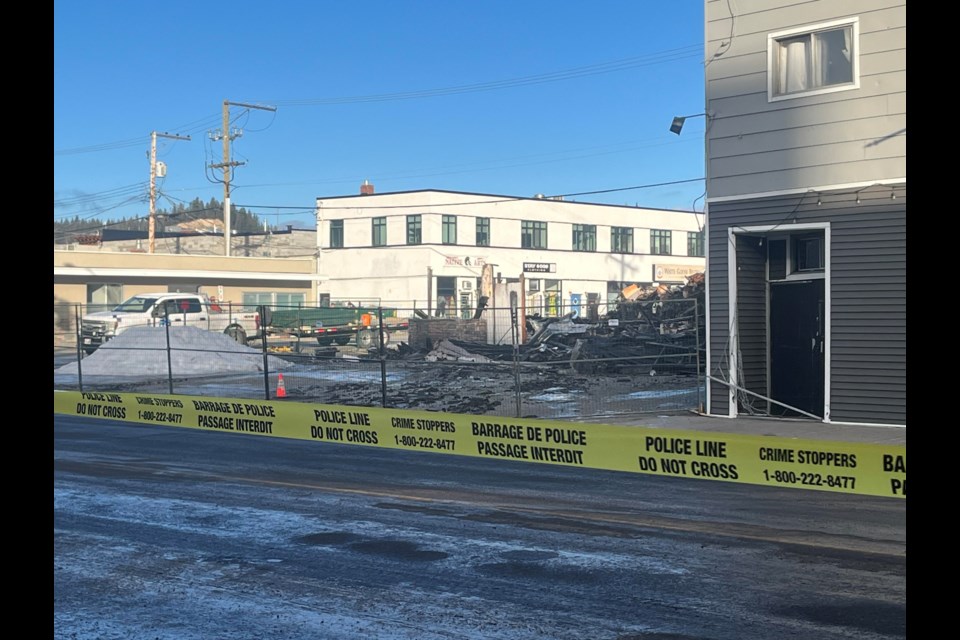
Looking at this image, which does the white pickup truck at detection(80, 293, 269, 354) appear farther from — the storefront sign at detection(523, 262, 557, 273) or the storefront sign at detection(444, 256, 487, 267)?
the storefront sign at detection(523, 262, 557, 273)

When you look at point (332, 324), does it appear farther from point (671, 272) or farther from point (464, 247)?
point (671, 272)

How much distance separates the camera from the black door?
606 inches

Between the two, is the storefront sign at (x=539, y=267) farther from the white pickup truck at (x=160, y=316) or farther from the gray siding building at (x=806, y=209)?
the gray siding building at (x=806, y=209)

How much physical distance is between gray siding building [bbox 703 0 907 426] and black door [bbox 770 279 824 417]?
0.06 ft

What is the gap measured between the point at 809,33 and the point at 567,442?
9343 millimetres

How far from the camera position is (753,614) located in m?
5.57

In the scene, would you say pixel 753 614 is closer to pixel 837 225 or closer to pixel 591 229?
pixel 837 225

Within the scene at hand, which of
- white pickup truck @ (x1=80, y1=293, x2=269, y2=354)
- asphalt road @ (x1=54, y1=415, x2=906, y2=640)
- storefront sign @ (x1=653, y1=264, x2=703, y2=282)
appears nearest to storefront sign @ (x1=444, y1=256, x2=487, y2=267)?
storefront sign @ (x1=653, y1=264, x2=703, y2=282)

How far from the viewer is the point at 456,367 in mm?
24656

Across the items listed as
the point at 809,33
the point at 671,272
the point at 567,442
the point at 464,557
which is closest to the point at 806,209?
the point at 809,33

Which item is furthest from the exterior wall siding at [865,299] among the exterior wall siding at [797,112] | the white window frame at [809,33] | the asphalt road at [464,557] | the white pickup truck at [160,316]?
the white pickup truck at [160,316]

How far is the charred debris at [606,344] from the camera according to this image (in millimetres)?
24125
